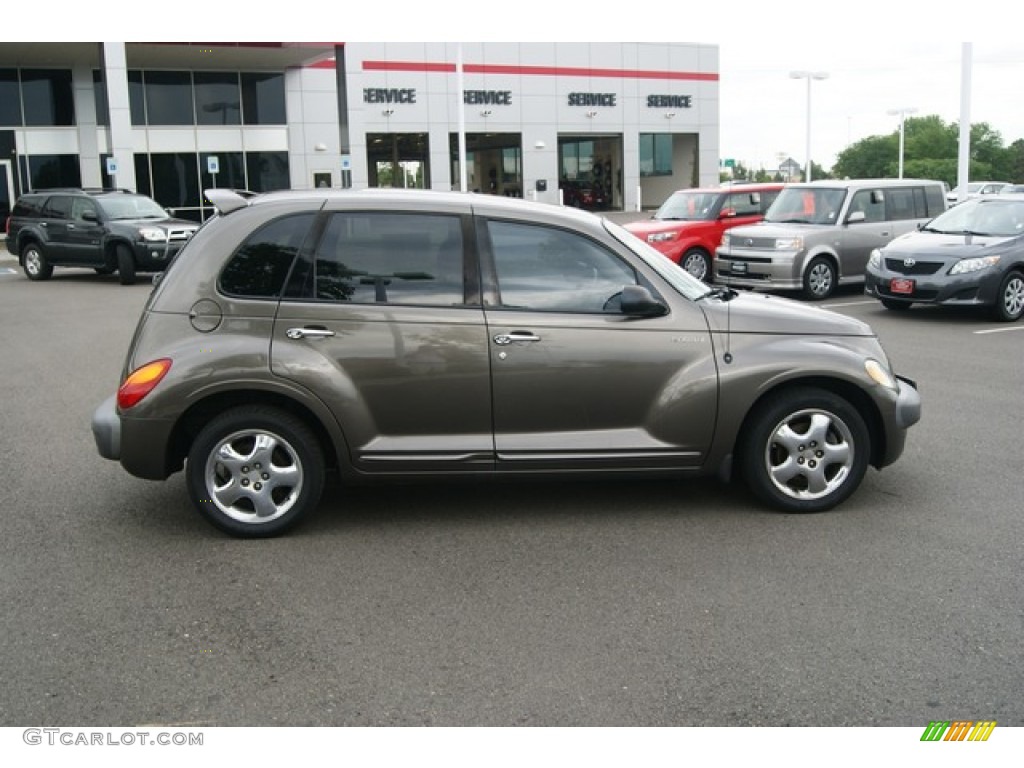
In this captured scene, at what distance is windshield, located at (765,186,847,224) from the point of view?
17.4m

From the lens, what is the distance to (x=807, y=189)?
18.0 metres

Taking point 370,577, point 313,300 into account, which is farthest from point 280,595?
point 313,300

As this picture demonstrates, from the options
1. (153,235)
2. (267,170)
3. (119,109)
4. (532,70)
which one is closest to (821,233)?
(153,235)

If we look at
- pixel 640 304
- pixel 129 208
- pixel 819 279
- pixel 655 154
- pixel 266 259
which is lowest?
pixel 819 279

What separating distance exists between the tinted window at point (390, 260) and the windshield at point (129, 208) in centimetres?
1756

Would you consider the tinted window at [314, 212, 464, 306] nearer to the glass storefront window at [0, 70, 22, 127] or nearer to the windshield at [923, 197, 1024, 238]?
the windshield at [923, 197, 1024, 238]

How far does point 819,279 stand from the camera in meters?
16.9

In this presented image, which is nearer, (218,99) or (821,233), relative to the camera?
(821,233)

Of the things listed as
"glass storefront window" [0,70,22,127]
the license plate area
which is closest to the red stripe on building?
"glass storefront window" [0,70,22,127]

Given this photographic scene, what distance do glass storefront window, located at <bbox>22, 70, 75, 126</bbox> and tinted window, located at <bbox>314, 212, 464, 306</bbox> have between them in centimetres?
3763

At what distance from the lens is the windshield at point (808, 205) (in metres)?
17.4

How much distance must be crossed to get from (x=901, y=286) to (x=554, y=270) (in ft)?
32.6

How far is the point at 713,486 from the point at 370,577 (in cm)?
235

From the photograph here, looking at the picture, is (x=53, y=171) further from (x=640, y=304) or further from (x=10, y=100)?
(x=640, y=304)
